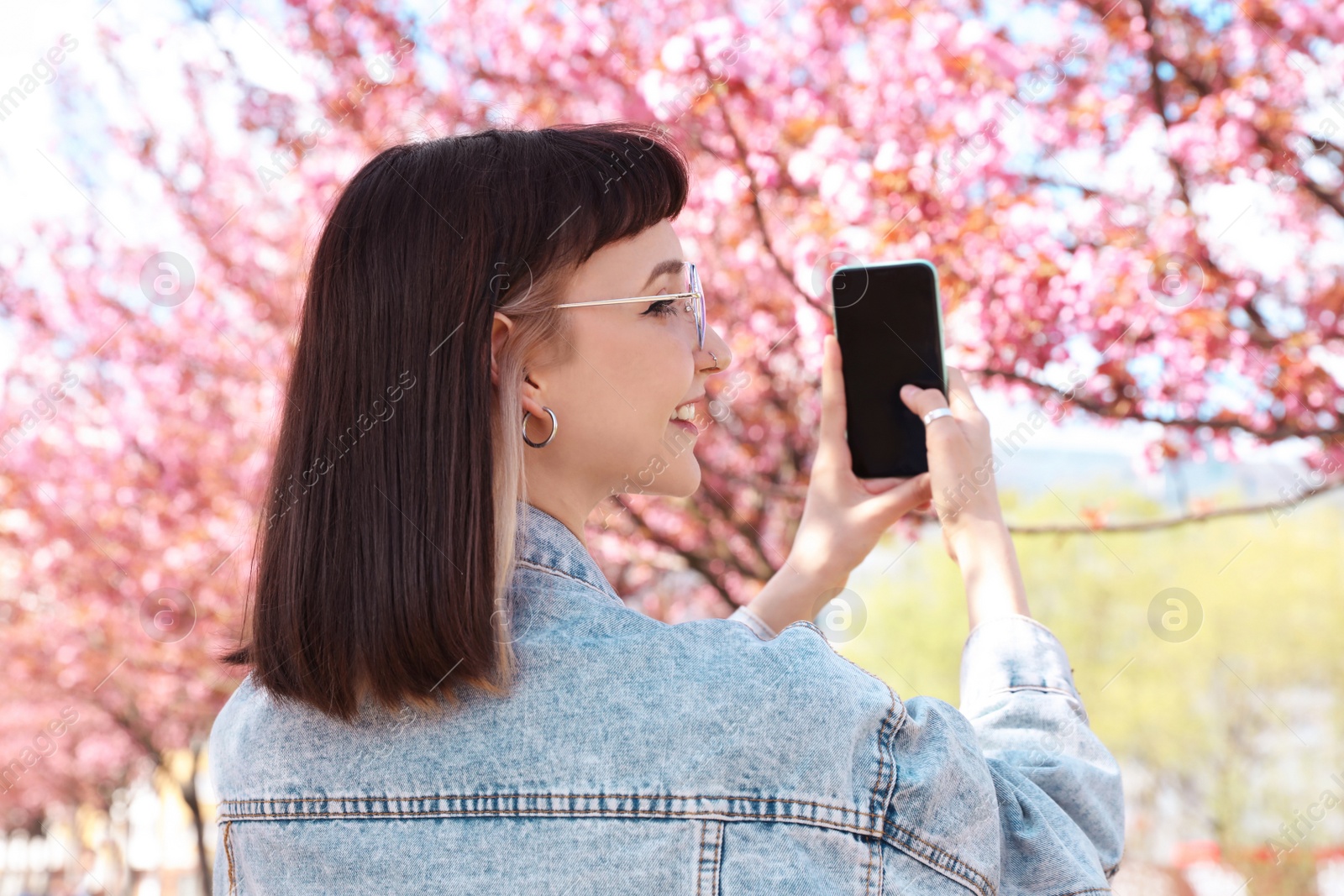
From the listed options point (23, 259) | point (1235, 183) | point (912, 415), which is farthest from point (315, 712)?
point (23, 259)

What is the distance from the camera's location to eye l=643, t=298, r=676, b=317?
121 cm

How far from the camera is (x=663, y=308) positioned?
1222mm

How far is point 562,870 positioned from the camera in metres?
0.91

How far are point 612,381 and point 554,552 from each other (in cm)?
22

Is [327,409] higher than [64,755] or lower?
higher

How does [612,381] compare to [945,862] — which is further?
[612,381]

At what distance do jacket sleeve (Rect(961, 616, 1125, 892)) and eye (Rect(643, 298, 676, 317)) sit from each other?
53 cm

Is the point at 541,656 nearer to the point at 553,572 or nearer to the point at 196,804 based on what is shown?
the point at 553,572

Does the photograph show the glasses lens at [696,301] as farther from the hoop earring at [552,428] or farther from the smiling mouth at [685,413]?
the hoop earring at [552,428]

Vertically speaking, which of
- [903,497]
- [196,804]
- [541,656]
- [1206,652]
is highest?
[903,497]

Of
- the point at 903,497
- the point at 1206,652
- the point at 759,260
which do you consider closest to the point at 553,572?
the point at 903,497

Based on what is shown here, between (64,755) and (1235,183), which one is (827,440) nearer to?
(1235,183)

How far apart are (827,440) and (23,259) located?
7.70 metres

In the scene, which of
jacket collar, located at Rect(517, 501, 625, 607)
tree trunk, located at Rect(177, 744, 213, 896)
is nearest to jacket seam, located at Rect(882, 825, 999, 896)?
jacket collar, located at Rect(517, 501, 625, 607)
